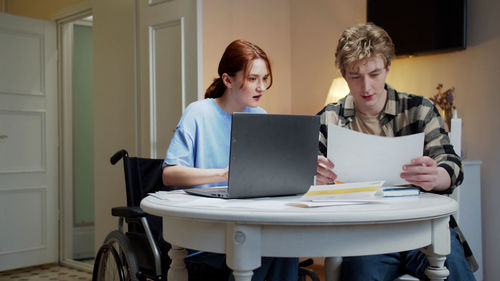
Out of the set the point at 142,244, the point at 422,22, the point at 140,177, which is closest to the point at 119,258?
the point at 142,244

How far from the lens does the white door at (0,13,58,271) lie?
414 cm

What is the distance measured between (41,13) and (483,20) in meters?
3.63

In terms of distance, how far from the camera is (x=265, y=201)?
132 cm

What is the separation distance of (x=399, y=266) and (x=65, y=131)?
349 cm

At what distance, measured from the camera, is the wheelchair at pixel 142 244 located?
1.83m

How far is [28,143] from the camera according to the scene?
4281 mm

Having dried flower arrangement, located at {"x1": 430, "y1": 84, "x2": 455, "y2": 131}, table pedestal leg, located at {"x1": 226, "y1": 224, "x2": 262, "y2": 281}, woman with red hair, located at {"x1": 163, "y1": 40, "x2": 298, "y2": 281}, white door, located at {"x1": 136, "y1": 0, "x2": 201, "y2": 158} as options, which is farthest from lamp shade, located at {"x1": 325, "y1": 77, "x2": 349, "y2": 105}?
table pedestal leg, located at {"x1": 226, "y1": 224, "x2": 262, "y2": 281}

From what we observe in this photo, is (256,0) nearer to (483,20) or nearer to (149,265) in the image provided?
(483,20)

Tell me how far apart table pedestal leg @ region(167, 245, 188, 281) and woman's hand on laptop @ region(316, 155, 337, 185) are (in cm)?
45

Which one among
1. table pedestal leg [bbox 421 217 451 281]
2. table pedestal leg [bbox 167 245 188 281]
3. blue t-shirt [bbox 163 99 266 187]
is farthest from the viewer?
blue t-shirt [bbox 163 99 266 187]

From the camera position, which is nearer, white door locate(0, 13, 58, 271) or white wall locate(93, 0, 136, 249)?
white wall locate(93, 0, 136, 249)

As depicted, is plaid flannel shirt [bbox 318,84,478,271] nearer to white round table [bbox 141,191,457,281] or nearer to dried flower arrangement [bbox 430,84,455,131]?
white round table [bbox 141,191,457,281]

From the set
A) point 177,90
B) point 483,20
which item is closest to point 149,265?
point 177,90

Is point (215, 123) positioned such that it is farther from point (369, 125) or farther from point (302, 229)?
point (302, 229)
